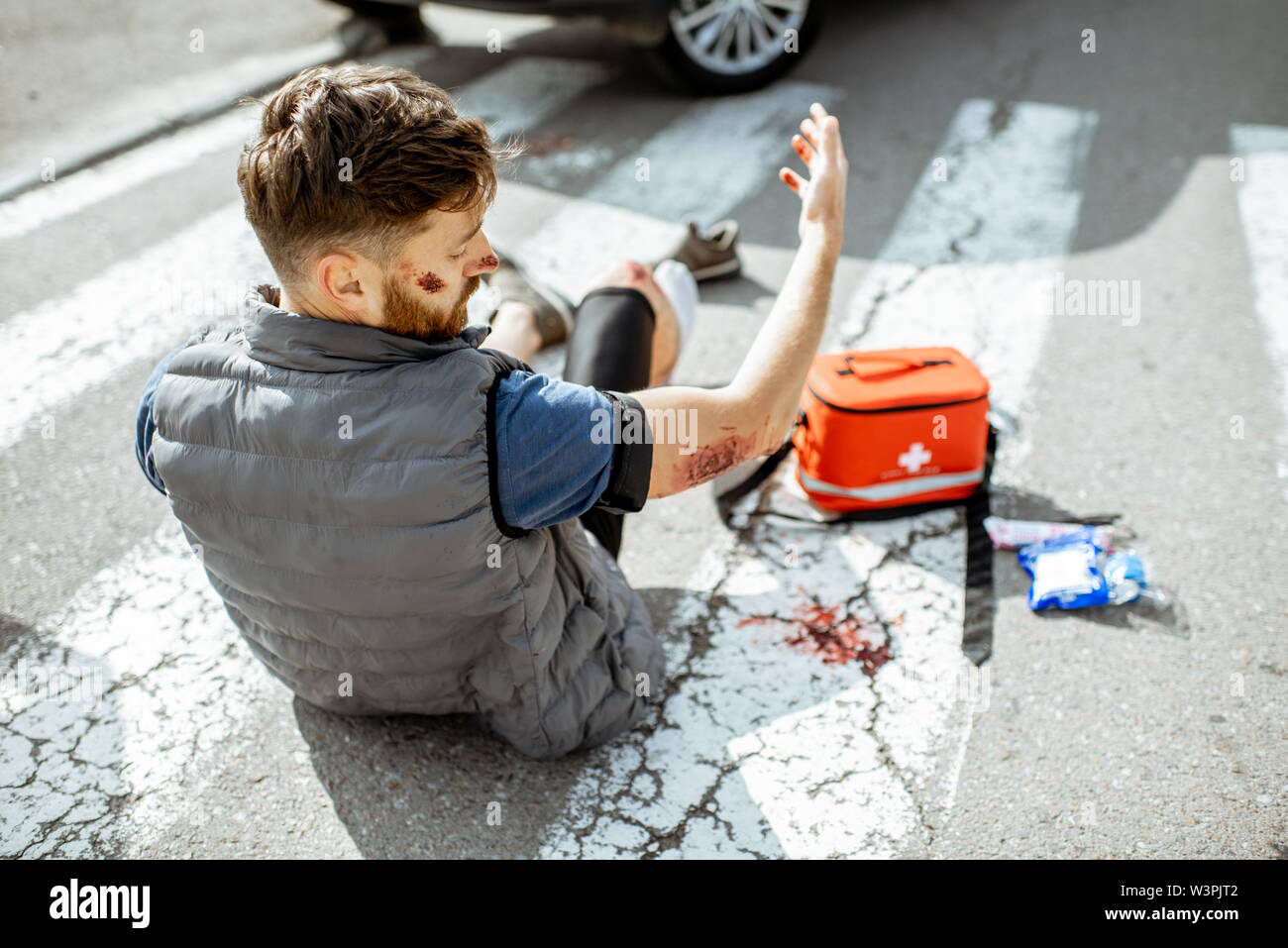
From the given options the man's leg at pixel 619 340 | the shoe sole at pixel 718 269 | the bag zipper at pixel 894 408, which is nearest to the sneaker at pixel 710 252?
the shoe sole at pixel 718 269

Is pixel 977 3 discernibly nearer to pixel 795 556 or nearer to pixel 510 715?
pixel 795 556

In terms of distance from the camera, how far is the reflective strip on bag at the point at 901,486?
3.10m

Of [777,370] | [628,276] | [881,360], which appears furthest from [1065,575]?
[628,276]

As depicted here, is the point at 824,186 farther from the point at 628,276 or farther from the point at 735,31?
the point at 735,31

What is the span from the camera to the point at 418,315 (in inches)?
71.1

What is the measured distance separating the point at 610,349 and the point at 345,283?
1.06 meters

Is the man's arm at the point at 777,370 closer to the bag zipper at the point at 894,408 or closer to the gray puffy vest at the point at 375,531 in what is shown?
the gray puffy vest at the point at 375,531

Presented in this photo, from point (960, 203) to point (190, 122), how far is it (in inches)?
154

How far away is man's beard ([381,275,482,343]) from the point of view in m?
1.77

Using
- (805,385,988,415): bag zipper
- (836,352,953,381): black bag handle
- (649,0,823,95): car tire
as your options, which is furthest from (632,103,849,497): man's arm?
(649,0,823,95): car tire

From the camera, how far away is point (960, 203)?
468 centimetres

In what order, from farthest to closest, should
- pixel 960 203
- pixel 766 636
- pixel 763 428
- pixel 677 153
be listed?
pixel 677 153 < pixel 960 203 < pixel 766 636 < pixel 763 428

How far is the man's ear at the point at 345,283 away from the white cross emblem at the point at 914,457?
1792 mm

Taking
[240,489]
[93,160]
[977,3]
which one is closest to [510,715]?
[240,489]
